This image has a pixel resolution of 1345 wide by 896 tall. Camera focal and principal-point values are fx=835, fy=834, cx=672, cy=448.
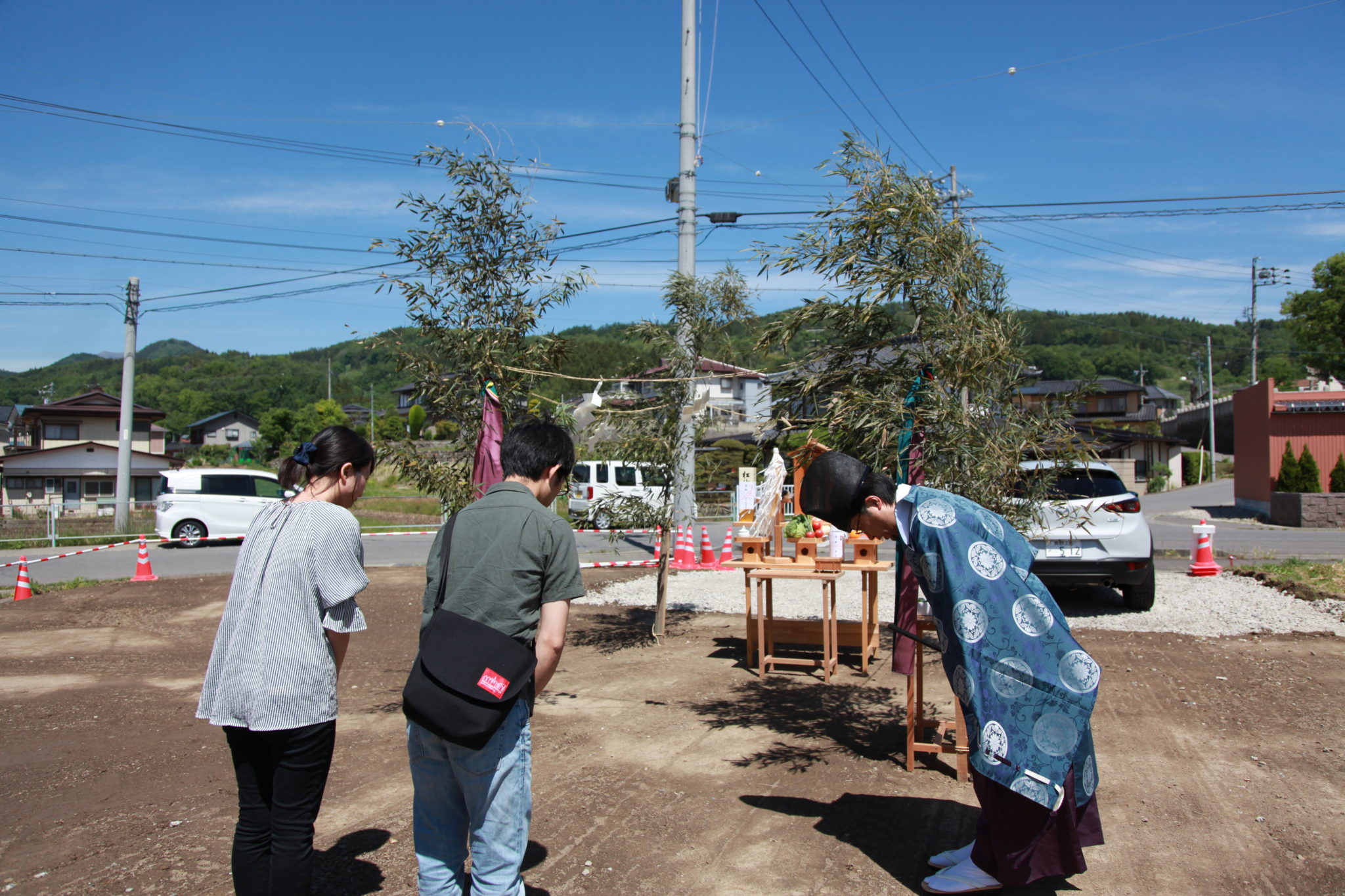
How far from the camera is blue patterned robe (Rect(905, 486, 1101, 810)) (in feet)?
9.37

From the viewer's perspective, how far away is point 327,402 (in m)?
61.5

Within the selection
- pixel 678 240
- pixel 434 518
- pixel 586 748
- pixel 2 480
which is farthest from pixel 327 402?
pixel 586 748

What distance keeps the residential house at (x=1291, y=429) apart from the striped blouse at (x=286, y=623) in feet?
89.5

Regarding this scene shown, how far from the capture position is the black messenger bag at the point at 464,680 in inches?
87.7

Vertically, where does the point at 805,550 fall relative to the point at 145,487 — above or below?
above

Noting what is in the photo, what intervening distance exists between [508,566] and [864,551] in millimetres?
4811

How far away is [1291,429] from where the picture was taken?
77.0 ft

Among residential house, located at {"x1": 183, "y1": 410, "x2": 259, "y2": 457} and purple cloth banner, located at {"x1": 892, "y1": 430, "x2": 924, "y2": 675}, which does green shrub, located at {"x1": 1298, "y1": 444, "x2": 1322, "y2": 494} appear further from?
residential house, located at {"x1": 183, "y1": 410, "x2": 259, "y2": 457}

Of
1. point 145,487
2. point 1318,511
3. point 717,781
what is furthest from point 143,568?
point 145,487

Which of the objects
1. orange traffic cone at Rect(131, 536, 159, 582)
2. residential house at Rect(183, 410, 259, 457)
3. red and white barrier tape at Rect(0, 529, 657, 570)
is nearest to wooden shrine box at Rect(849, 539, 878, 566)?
red and white barrier tape at Rect(0, 529, 657, 570)

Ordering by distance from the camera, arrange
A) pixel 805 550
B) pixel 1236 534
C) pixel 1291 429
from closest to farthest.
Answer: pixel 805 550 → pixel 1236 534 → pixel 1291 429

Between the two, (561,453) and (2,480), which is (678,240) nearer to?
(561,453)

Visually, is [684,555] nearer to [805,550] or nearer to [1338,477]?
[805,550]

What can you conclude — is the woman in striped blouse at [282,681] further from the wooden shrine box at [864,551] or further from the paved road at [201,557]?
the paved road at [201,557]
